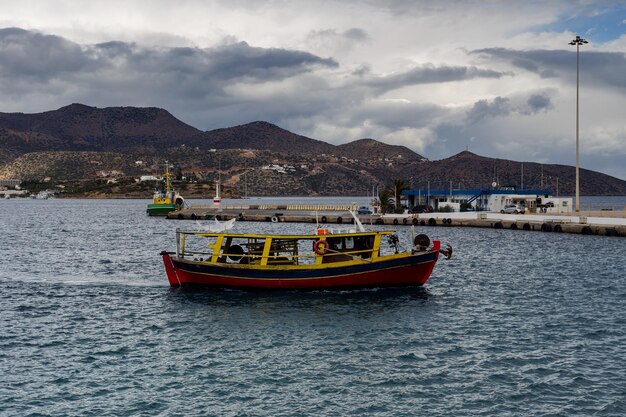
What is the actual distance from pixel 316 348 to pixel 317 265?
10.8 meters

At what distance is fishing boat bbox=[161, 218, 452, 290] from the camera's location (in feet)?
121

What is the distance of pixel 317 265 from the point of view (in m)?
36.7

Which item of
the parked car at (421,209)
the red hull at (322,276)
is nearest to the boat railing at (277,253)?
the red hull at (322,276)

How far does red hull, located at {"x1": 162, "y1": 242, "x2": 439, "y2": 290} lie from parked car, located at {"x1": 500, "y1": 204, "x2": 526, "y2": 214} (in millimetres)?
69966

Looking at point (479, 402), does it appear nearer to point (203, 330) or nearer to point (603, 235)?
point (203, 330)

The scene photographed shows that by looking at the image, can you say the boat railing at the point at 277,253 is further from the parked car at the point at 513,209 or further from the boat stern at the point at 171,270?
the parked car at the point at 513,209

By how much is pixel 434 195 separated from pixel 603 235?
1813 inches

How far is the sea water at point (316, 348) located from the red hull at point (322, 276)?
66 centimetres

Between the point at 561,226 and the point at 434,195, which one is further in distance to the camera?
the point at 434,195

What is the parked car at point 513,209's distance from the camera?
340 ft

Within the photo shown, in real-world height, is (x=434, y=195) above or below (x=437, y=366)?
above

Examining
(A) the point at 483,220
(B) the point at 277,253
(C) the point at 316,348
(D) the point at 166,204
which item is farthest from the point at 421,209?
(C) the point at 316,348

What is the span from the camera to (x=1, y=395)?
20.8m

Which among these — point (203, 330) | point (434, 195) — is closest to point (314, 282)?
point (203, 330)
